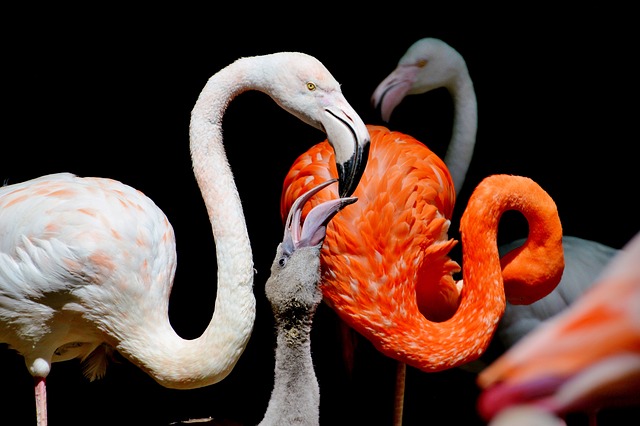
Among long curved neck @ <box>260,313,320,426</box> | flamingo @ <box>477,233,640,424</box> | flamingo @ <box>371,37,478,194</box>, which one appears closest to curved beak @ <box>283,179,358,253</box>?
long curved neck @ <box>260,313,320,426</box>

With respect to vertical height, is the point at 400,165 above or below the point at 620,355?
above

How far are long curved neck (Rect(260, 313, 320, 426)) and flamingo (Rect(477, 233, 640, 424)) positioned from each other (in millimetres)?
1739

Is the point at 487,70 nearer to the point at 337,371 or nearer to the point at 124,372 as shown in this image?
the point at 337,371

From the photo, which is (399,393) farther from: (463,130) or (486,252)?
(463,130)

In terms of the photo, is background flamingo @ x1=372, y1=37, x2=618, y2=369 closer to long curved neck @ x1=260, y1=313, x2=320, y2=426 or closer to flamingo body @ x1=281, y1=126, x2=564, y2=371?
flamingo body @ x1=281, y1=126, x2=564, y2=371

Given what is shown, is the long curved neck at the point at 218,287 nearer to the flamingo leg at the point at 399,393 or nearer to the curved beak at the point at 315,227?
the curved beak at the point at 315,227

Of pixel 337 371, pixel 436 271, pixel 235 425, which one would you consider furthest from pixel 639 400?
pixel 337 371

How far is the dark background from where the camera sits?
411cm

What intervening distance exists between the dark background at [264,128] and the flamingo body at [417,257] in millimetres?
883

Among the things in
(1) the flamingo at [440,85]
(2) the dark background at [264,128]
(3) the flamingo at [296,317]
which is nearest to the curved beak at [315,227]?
(3) the flamingo at [296,317]

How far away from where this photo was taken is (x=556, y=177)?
4.56 meters

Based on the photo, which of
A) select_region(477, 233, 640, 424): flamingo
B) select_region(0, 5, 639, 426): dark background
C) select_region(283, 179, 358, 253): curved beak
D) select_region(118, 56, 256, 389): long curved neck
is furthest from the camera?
select_region(0, 5, 639, 426): dark background

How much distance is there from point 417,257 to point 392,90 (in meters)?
1.00

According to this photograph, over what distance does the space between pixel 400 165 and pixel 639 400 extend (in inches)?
97.9
